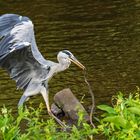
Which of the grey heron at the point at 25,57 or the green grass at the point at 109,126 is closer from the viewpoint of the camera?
the green grass at the point at 109,126

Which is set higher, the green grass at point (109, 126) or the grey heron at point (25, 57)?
the green grass at point (109, 126)

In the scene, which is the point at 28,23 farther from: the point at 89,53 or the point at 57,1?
the point at 57,1

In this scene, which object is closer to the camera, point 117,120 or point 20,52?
point 117,120

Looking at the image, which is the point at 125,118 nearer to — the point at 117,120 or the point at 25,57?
the point at 117,120

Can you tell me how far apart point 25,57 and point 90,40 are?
7724 millimetres

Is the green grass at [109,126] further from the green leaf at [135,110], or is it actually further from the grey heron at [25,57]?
the grey heron at [25,57]

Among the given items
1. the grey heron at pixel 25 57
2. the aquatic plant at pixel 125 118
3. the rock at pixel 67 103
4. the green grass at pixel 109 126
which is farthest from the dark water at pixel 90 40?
the aquatic plant at pixel 125 118

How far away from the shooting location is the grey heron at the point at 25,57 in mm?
7918

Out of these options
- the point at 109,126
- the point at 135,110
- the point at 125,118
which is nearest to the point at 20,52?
the point at 109,126

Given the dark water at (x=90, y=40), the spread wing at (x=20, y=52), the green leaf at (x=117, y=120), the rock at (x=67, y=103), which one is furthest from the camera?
the dark water at (x=90, y=40)

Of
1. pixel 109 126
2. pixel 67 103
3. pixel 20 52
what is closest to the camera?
pixel 109 126

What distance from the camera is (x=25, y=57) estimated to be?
27.3 ft

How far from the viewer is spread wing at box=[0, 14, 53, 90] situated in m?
7.89

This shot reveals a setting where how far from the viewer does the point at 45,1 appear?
22.5 m
